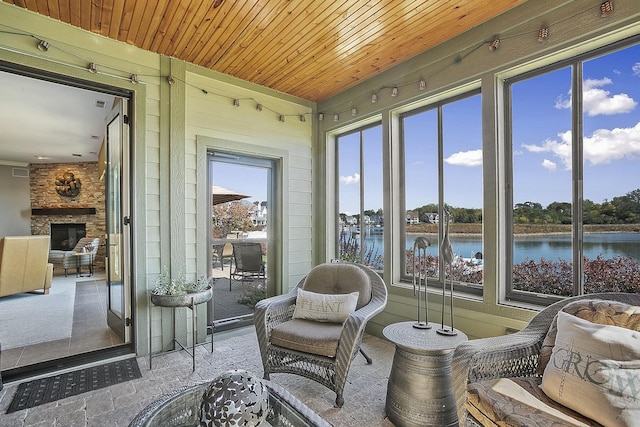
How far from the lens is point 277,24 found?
112 inches

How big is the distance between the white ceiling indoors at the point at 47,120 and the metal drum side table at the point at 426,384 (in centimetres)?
427

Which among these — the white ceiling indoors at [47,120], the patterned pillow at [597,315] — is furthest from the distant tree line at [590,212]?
the white ceiling indoors at [47,120]

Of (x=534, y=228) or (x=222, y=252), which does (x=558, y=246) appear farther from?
(x=222, y=252)

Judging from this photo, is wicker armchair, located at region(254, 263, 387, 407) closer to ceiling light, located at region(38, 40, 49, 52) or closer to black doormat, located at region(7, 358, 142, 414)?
black doormat, located at region(7, 358, 142, 414)

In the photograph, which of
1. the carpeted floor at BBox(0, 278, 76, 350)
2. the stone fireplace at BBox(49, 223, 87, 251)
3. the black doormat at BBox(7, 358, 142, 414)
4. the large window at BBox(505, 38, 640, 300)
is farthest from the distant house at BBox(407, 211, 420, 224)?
the stone fireplace at BBox(49, 223, 87, 251)

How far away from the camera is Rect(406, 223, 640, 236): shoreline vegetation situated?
7.52 feet

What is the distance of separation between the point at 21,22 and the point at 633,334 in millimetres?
4507

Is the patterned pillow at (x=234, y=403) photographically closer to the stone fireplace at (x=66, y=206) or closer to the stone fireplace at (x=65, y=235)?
the stone fireplace at (x=66, y=206)

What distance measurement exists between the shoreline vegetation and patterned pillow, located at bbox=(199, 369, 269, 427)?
8.09 feet

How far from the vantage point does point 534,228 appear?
8.85 feet

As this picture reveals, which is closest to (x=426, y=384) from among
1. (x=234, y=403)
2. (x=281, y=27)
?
(x=234, y=403)

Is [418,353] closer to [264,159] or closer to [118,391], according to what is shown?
[118,391]

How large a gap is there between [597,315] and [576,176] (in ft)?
3.93

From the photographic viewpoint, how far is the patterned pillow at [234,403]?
131cm
